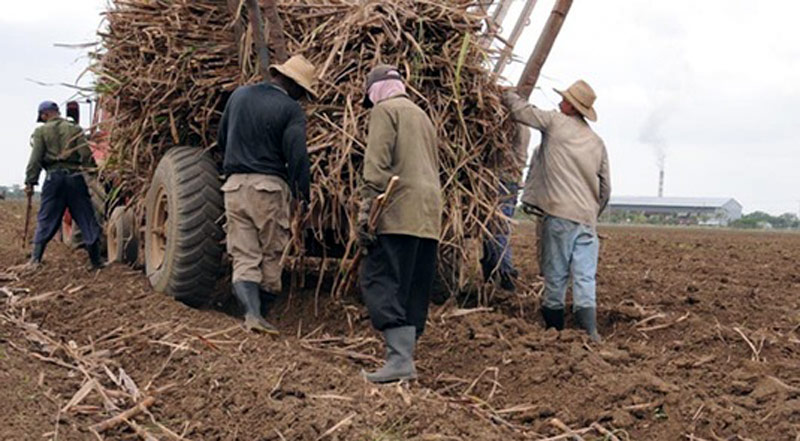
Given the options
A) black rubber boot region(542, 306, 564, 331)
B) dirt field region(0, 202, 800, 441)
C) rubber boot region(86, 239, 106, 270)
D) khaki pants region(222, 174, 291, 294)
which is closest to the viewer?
dirt field region(0, 202, 800, 441)

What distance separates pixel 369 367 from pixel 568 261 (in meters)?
1.70

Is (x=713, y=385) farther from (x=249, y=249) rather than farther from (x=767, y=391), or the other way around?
(x=249, y=249)

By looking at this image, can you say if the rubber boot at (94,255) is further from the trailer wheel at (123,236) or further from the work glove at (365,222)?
the work glove at (365,222)

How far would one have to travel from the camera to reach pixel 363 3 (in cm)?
628

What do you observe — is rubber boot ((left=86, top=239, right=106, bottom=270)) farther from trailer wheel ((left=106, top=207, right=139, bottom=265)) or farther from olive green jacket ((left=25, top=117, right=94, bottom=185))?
olive green jacket ((left=25, top=117, right=94, bottom=185))

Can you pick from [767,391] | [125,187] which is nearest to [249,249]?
[125,187]

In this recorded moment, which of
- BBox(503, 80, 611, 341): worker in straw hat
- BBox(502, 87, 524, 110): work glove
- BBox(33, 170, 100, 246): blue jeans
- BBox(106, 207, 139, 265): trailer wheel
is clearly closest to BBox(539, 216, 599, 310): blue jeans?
BBox(503, 80, 611, 341): worker in straw hat

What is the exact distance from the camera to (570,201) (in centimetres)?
669

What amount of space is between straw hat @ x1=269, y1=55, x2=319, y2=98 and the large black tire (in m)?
1.03

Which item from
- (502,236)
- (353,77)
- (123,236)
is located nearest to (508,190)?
(502,236)

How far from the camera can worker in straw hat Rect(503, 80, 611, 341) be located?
6.70 meters

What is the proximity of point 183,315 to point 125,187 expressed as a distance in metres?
2.12

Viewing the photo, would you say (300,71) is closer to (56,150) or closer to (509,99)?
(509,99)

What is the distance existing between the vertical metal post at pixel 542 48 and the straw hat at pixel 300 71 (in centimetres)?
139
